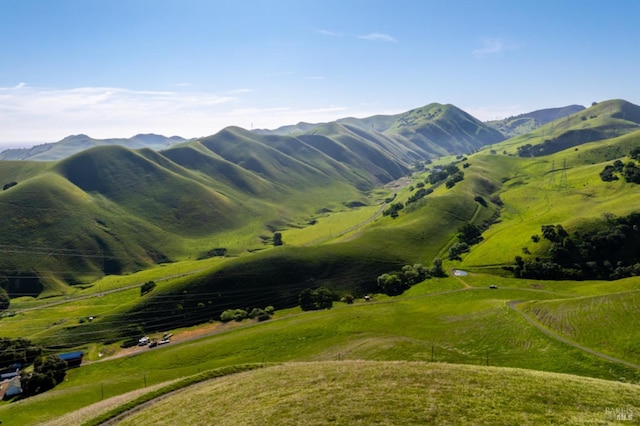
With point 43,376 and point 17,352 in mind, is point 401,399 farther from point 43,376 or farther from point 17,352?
point 17,352

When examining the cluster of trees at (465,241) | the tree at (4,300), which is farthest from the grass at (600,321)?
the tree at (4,300)

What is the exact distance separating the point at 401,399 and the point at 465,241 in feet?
561

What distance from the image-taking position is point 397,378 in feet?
150

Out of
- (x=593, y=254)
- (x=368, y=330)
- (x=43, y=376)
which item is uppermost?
(x=593, y=254)

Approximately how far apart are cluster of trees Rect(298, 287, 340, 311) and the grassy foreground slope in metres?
88.4

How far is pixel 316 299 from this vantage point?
145 metres

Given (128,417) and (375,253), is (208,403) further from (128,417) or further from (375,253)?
(375,253)

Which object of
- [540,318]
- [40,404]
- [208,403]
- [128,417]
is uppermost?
[208,403]

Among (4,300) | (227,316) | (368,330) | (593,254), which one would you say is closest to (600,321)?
(368,330)

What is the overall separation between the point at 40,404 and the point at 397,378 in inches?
3623

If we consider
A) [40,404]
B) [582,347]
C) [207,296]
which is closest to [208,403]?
[40,404]

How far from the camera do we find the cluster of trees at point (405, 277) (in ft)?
499

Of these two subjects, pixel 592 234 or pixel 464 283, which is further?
pixel 592 234

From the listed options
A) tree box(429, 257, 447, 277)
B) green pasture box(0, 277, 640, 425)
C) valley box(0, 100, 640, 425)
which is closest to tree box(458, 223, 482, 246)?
valley box(0, 100, 640, 425)
